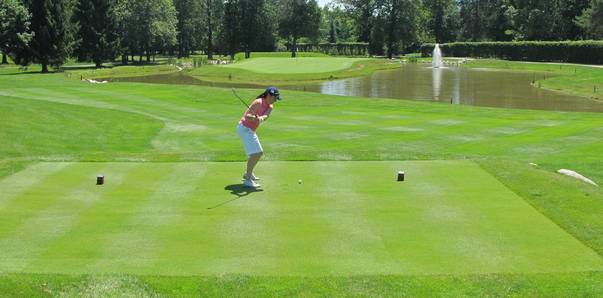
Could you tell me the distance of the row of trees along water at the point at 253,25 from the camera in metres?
80.8

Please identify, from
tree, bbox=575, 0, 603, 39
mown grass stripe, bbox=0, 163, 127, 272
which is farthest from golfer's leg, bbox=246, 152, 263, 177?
tree, bbox=575, 0, 603, 39

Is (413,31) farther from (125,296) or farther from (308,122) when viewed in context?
(125,296)

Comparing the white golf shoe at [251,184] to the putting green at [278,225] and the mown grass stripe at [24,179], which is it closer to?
the putting green at [278,225]

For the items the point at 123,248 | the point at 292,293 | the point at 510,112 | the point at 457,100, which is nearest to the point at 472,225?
the point at 292,293

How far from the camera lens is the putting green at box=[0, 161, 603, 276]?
27.6 ft

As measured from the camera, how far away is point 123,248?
901 cm

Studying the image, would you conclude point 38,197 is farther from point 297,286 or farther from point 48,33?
point 48,33

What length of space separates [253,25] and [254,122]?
130 meters

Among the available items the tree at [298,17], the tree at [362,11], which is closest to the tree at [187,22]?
the tree at [298,17]

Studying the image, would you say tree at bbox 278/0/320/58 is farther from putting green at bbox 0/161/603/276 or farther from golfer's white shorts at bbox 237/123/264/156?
putting green at bbox 0/161/603/276

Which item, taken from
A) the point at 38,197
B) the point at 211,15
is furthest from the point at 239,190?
the point at 211,15

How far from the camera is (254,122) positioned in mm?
13766

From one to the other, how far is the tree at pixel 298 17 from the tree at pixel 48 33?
72914mm

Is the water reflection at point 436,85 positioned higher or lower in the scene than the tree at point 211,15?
lower
